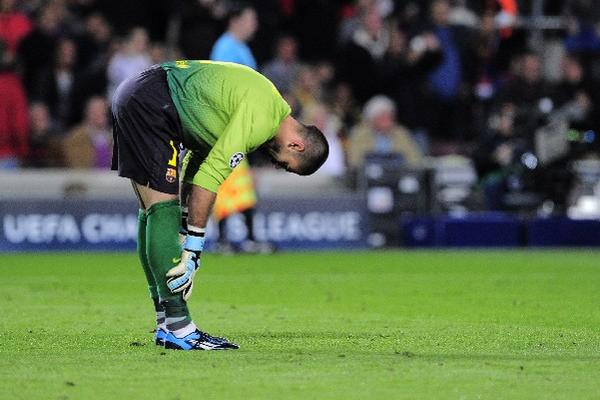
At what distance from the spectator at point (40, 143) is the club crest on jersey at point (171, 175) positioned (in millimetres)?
10950

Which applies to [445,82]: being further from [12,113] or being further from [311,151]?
[311,151]

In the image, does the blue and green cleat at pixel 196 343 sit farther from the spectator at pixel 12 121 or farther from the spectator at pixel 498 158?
the spectator at pixel 498 158

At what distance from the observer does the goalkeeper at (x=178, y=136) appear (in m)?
8.15

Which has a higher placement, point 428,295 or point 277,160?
point 277,160

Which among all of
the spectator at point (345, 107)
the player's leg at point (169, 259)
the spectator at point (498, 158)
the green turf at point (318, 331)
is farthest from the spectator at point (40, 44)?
the player's leg at point (169, 259)

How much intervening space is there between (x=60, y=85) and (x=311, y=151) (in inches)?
470

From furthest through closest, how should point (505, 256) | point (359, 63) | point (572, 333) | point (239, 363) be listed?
point (359, 63), point (505, 256), point (572, 333), point (239, 363)

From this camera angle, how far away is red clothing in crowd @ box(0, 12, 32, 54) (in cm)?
1975

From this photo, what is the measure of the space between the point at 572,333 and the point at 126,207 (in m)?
10.3

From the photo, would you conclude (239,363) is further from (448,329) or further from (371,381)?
(448,329)

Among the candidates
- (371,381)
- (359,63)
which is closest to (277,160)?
(371,381)

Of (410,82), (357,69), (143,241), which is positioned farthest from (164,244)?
(410,82)

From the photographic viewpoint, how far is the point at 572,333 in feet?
30.1

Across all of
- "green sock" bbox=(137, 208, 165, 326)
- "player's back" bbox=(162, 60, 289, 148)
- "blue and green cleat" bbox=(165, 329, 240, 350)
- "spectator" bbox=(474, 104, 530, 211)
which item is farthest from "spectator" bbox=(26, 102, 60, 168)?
"blue and green cleat" bbox=(165, 329, 240, 350)
